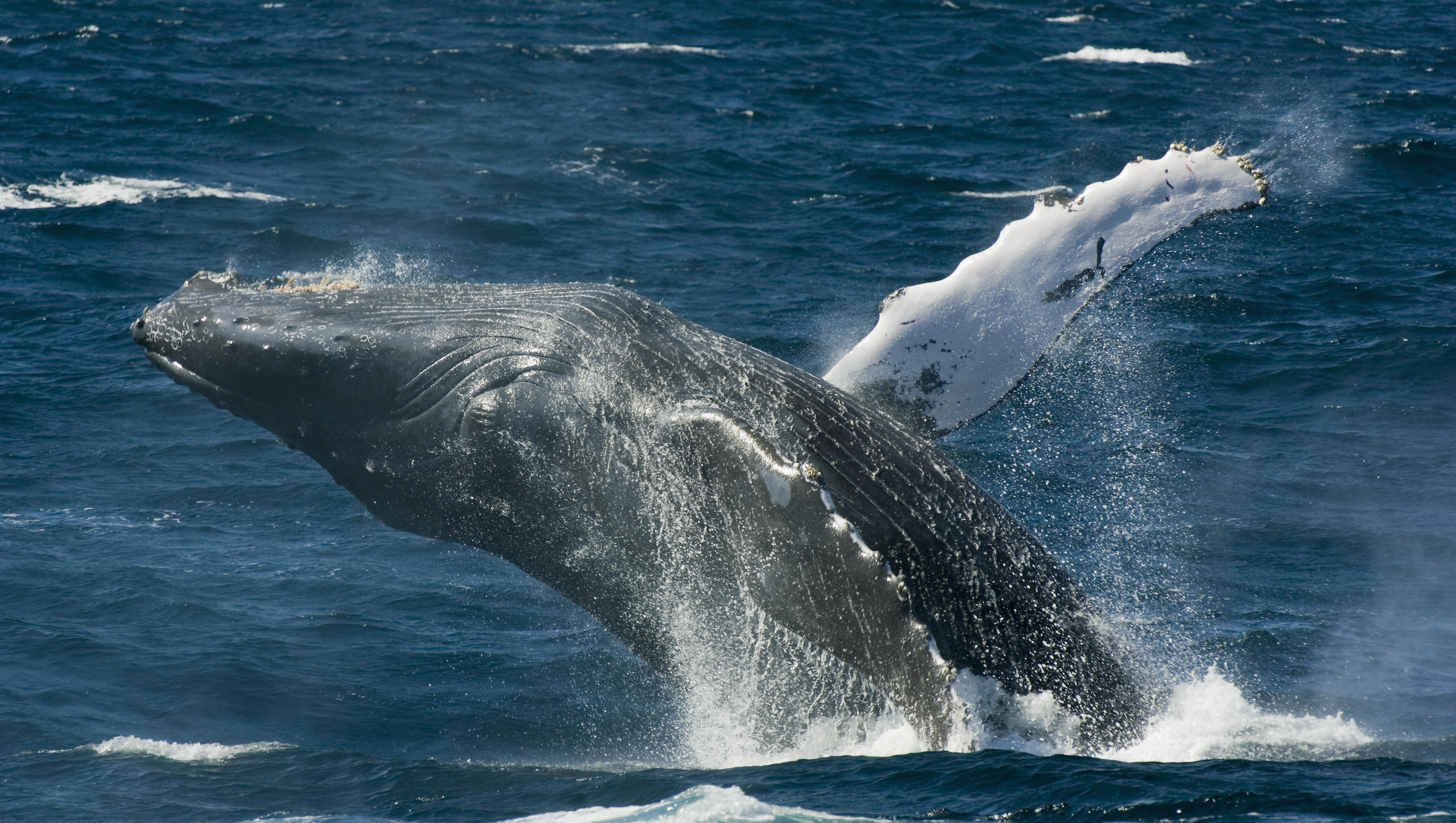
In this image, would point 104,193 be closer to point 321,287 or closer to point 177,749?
point 321,287

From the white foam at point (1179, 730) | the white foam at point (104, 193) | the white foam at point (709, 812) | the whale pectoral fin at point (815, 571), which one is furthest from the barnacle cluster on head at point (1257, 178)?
the white foam at point (104, 193)

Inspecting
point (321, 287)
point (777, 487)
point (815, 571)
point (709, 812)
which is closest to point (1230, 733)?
point (815, 571)

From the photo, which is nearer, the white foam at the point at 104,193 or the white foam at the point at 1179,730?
the white foam at the point at 1179,730

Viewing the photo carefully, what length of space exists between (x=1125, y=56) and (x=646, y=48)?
13.4m

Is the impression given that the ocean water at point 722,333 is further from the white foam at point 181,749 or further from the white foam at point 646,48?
the white foam at point 646,48

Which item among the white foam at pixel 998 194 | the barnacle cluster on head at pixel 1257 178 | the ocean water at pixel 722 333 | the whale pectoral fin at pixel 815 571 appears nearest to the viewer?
the whale pectoral fin at pixel 815 571

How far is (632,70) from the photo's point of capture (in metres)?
36.2

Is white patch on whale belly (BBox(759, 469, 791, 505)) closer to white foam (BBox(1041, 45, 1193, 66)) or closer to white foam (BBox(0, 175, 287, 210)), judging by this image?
white foam (BBox(0, 175, 287, 210))

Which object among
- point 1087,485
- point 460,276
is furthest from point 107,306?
point 1087,485

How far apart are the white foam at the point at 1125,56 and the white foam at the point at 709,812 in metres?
34.8

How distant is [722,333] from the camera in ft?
61.6

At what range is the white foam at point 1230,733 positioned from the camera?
8.15 metres

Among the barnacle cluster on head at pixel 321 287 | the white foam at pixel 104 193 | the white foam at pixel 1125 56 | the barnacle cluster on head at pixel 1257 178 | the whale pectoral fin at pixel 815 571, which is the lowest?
the whale pectoral fin at pixel 815 571

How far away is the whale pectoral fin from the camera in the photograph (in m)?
7.24
